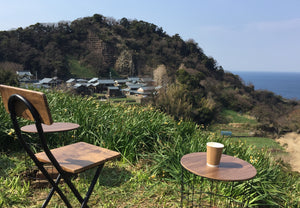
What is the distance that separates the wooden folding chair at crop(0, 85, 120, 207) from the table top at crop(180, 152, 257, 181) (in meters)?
0.66

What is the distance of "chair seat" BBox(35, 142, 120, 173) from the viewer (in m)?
1.65

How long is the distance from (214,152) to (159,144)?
1981mm

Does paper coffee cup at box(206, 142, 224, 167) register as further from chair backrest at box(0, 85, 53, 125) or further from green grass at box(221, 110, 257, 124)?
green grass at box(221, 110, 257, 124)

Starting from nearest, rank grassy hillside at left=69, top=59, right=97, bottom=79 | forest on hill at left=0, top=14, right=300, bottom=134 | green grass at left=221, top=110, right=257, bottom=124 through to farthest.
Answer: forest on hill at left=0, top=14, right=300, bottom=134
green grass at left=221, top=110, right=257, bottom=124
grassy hillside at left=69, top=59, right=97, bottom=79

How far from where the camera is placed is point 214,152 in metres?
1.70

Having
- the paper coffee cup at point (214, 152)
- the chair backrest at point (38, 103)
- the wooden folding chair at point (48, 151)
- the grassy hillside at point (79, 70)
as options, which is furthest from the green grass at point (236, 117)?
the chair backrest at point (38, 103)

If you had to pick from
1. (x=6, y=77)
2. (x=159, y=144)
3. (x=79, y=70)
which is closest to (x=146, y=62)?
(x=79, y=70)

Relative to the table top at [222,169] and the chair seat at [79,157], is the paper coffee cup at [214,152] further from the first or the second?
the chair seat at [79,157]

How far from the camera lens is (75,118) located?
4066 millimetres

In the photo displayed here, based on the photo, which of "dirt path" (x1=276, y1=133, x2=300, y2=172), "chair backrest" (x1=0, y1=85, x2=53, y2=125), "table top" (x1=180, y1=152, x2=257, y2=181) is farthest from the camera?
"dirt path" (x1=276, y1=133, x2=300, y2=172)

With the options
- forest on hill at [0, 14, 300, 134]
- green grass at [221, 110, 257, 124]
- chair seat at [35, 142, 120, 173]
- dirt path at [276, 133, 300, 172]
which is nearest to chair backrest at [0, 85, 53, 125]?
chair seat at [35, 142, 120, 173]

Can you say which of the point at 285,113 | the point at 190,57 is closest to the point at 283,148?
the point at 285,113

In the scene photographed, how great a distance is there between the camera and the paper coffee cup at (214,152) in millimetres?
1662

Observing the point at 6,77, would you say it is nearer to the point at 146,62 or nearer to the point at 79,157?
the point at 79,157
